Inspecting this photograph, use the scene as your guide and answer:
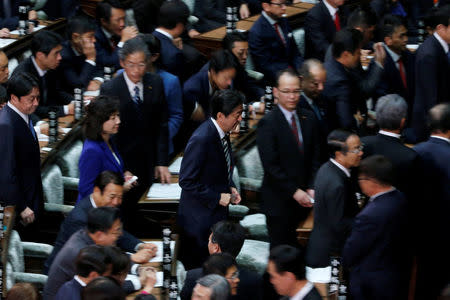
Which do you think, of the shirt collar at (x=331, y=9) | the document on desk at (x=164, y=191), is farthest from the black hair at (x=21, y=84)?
the shirt collar at (x=331, y=9)

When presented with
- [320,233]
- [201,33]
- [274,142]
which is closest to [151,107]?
[274,142]

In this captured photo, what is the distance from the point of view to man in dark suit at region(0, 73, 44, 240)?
219 inches

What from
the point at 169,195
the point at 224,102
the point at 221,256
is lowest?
the point at 169,195

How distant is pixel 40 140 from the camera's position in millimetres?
6527

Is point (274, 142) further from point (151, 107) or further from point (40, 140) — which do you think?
point (40, 140)

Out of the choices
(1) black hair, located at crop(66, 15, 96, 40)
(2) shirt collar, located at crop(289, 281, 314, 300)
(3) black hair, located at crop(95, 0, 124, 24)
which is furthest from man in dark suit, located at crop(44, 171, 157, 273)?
(3) black hair, located at crop(95, 0, 124, 24)

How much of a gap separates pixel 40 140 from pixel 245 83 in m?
1.56

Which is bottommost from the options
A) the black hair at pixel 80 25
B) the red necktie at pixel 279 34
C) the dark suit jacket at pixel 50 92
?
the dark suit jacket at pixel 50 92

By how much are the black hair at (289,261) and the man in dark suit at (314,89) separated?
1535 mm

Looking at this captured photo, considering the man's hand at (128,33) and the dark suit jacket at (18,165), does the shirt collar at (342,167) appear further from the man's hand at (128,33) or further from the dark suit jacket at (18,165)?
the man's hand at (128,33)

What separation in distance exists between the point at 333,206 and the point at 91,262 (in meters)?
1.44

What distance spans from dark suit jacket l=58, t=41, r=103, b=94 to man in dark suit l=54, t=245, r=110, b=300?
3.25 metres

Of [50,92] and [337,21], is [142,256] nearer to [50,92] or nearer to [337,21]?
[50,92]

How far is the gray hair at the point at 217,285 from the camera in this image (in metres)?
4.00
